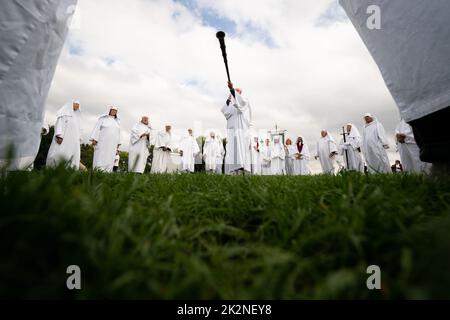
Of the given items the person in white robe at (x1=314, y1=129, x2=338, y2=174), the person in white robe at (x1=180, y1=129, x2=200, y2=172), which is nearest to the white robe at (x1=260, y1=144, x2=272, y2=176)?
the person in white robe at (x1=180, y1=129, x2=200, y2=172)

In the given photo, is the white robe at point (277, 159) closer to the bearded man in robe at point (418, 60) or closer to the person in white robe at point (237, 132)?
the person in white robe at point (237, 132)

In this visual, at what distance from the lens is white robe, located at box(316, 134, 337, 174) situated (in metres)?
15.2

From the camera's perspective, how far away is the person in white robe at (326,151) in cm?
1521

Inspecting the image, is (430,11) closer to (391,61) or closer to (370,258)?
(391,61)

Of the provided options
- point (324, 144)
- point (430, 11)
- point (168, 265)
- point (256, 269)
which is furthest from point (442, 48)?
point (324, 144)

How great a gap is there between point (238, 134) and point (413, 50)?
8108mm

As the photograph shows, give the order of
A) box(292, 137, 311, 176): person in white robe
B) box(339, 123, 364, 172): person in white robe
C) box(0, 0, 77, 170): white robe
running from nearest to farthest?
box(0, 0, 77, 170): white robe, box(339, 123, 364, 172): person in white robe, box(292, 137, 311, 176): person in white robe

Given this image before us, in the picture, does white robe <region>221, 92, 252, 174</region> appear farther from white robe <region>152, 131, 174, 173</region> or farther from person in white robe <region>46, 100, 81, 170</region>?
person in white robe <region>46, 100, 81, 170</region>

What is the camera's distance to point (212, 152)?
21.2 metres

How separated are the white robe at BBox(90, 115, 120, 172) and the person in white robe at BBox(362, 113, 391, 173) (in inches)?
390

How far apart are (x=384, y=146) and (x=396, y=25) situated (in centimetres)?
952

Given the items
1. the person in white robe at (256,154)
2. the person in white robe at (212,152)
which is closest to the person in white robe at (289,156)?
the person in white robe at (256,154)

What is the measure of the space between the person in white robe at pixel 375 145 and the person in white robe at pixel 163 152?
9.07 m

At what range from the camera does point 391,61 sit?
2.26 m
